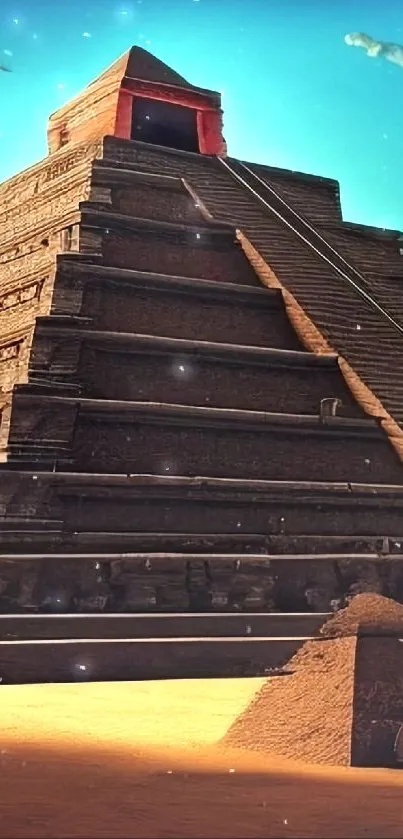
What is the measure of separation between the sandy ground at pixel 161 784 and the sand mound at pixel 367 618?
3.76ft

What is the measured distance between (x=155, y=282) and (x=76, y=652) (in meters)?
6.50

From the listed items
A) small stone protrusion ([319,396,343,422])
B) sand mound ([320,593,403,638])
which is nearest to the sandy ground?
sand mound ([320,593,403,638])

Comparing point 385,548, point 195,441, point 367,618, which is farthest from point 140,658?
point 385,548

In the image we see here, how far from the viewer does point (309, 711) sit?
671cm

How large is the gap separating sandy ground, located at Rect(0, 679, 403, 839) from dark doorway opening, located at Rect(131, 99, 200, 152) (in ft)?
44.0

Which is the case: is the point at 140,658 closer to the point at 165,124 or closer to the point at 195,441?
the point at 195,441

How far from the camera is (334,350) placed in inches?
577

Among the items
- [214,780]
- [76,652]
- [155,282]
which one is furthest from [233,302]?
[214,780]

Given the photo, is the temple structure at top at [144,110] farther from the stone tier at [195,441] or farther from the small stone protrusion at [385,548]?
the small stone protrusion at [385,548]

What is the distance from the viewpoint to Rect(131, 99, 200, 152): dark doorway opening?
60.4ft

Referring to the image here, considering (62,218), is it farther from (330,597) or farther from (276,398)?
(330,597)

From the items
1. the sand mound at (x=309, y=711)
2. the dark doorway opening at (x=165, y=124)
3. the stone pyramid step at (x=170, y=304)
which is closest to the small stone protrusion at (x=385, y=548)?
the stone pyramid step at (x=170, y=304)

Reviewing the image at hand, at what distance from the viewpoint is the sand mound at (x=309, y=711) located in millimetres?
6367

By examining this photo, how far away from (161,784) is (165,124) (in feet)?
52.8
